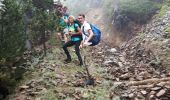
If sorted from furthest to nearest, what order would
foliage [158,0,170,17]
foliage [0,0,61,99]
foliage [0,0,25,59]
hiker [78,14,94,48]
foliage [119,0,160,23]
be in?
foliage [119,0,160,23]
foliage [158,0,170,17]
foliage [0,0,25,59]
hiker [78,14,94,48]
foliage [0,0,61,99]

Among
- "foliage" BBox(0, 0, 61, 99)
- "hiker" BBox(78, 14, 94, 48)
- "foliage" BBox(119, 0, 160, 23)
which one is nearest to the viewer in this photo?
"foliage" BBox(0, 0, 61, 99)

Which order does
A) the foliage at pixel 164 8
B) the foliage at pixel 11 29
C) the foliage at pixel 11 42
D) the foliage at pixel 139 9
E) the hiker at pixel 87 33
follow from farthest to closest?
the foliage at pixel 139 9 → the foliage at pixel 164 8 → the foliage at pixel 11 29 → the hiker at pixel 87 33 → the foliage at pixel 11 42

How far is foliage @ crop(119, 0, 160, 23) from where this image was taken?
62.3 ft

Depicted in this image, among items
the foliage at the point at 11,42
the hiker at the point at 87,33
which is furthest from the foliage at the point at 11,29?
the hiker at the point at 87,33

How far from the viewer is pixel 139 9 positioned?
19328mm

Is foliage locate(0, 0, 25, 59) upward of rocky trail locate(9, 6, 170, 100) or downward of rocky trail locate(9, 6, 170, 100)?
upward

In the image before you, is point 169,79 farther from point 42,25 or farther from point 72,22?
point 42,25

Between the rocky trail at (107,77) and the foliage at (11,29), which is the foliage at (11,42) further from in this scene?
the rocky trail at (107,77)

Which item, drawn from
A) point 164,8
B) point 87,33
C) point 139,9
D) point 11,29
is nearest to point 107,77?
point 87,33

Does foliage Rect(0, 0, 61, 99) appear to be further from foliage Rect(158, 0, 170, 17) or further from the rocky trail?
foliage Rect(158, 0, 170, 17)

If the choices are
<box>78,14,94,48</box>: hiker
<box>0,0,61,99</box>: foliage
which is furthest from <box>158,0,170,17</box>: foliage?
<box>0,0,61,99</box>: foliage

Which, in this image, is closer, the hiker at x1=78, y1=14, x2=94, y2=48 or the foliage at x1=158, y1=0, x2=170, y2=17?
the hiker at x1=78, y1=14, x2=94, y2=48

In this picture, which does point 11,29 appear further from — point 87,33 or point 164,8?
point 164,8

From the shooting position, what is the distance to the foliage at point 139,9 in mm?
18984
